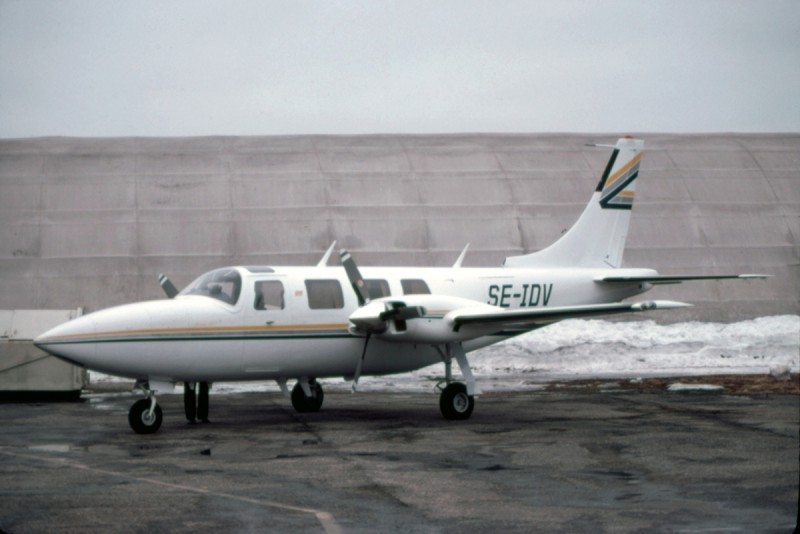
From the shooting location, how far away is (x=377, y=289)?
69.2ft

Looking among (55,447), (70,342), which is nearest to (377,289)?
(70,342)

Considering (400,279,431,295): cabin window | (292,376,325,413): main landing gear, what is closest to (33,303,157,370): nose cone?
(292,376,325,413): main landing gear

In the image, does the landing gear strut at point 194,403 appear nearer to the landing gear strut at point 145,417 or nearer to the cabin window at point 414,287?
the landing gear strut at point 145,417

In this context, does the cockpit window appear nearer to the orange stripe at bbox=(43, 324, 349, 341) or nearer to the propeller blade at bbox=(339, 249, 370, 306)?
the orange stripe at bbox=(43, 324, 349, 341)

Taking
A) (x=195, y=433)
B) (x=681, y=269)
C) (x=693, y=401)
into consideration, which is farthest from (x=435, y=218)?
(x=195, y=433)

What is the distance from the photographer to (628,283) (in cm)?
2391

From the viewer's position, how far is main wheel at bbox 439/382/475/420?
1952 centimetres

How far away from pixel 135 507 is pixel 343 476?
2824 millimetres

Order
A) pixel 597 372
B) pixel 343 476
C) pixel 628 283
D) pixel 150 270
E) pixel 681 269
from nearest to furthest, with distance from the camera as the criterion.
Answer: pixel 343 476 → pixel 628 283 → pixel 597 372 → pixel 150 270 → pixel 681 269

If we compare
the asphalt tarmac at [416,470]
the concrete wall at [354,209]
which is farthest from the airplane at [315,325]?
the concrete wall at [354,209]

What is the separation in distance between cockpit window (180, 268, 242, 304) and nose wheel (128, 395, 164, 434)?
2.23 m

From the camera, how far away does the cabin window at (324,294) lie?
66.2 feet

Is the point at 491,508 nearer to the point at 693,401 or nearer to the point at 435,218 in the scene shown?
the point at 693,401

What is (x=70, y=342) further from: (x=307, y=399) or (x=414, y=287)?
(x=414, y=287)
